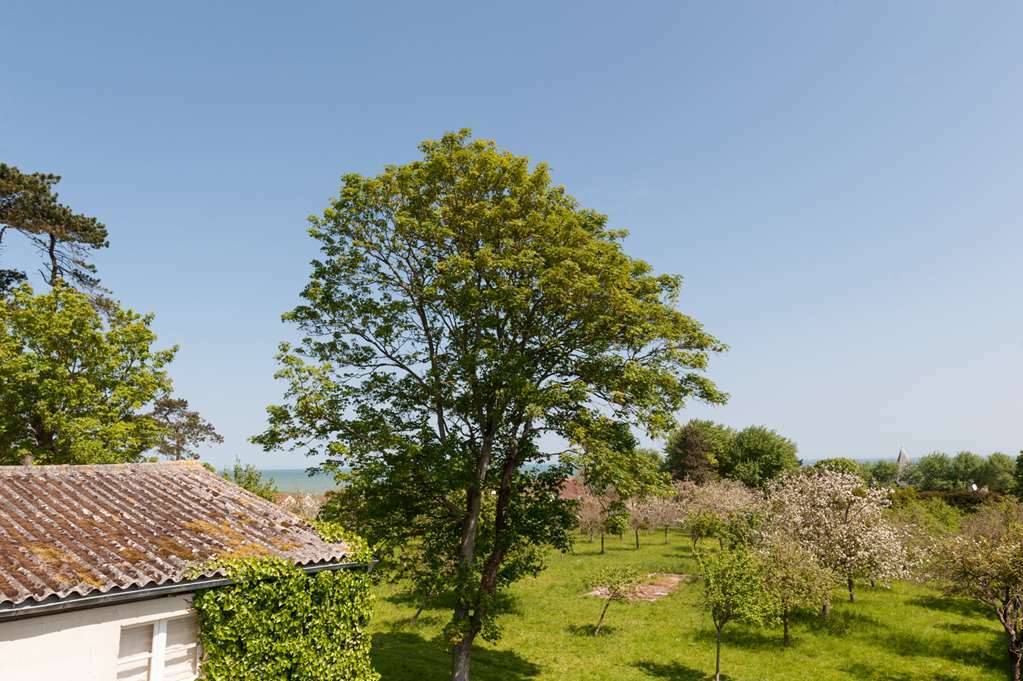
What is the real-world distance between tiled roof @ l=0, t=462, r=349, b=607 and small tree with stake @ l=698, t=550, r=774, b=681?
57.6ft

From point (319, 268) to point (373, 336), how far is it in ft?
10.7

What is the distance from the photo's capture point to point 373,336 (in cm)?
2044

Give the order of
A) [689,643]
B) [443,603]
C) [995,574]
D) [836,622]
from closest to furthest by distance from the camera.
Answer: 1. [995,574]
2. [689,643]
3. [836,622]
4. [443,603]

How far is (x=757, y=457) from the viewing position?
3068 inches

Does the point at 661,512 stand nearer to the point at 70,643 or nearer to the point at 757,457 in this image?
the point at 757,457

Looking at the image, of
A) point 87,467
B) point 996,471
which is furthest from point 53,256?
point 996,471

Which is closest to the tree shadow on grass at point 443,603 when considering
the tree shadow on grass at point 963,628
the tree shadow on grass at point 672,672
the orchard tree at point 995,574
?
the tree shadow on grass at point 672,672

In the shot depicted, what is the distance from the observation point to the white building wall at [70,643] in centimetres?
852

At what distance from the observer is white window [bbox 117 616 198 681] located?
9953 millimetres


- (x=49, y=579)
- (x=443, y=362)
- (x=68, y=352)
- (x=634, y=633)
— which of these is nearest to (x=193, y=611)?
(x=49, y=579)

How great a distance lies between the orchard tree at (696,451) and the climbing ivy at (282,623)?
2779 inches

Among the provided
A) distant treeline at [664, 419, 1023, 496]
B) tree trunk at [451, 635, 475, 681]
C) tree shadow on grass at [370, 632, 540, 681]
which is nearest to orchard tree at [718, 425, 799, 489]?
distant treeline at [664, 419, 1023, 496]

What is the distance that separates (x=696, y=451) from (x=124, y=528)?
255 ft

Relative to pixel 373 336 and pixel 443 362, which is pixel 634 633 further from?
pixel 373 336
